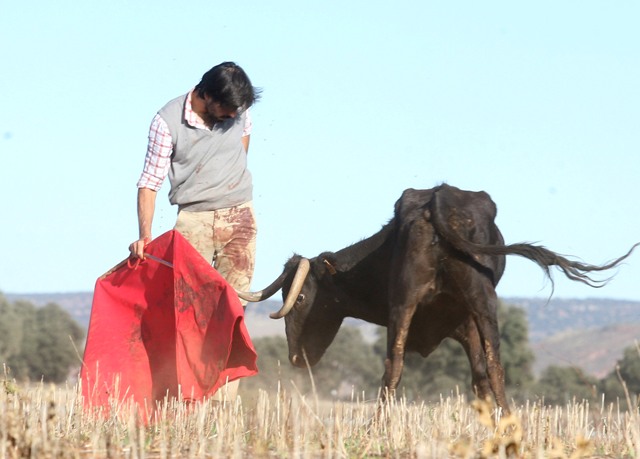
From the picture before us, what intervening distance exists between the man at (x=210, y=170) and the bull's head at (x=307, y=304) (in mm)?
2426

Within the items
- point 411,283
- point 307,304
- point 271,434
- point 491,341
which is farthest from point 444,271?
point 271,434

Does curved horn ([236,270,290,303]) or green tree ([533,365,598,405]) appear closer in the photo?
curved horn ([236,270,290,303])

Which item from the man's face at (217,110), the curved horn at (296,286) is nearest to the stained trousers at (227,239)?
the man's face at (217,110)

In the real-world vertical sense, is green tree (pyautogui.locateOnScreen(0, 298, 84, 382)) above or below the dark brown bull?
above

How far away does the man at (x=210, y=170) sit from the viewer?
9.33m

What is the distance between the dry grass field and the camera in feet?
19.4

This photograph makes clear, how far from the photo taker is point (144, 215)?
9367 mm

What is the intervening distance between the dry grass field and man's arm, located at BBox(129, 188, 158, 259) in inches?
49.4

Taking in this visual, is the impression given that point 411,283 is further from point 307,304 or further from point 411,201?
point 307,304

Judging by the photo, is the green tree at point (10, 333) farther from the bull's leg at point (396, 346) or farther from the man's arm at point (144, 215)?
the man's arm at point (144, 215)

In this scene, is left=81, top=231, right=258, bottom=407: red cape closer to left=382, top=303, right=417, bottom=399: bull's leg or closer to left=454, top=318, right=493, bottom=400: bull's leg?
left=382, top=303, right=417, bottom=399: bull's leg

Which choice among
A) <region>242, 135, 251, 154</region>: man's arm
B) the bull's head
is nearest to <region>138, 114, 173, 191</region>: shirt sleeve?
<region>242, 135, 251, 154</region>: man's arm

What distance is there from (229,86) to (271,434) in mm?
3054

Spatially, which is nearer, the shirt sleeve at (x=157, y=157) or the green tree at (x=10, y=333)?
the shirt sleeve at (x=157, y=157)
